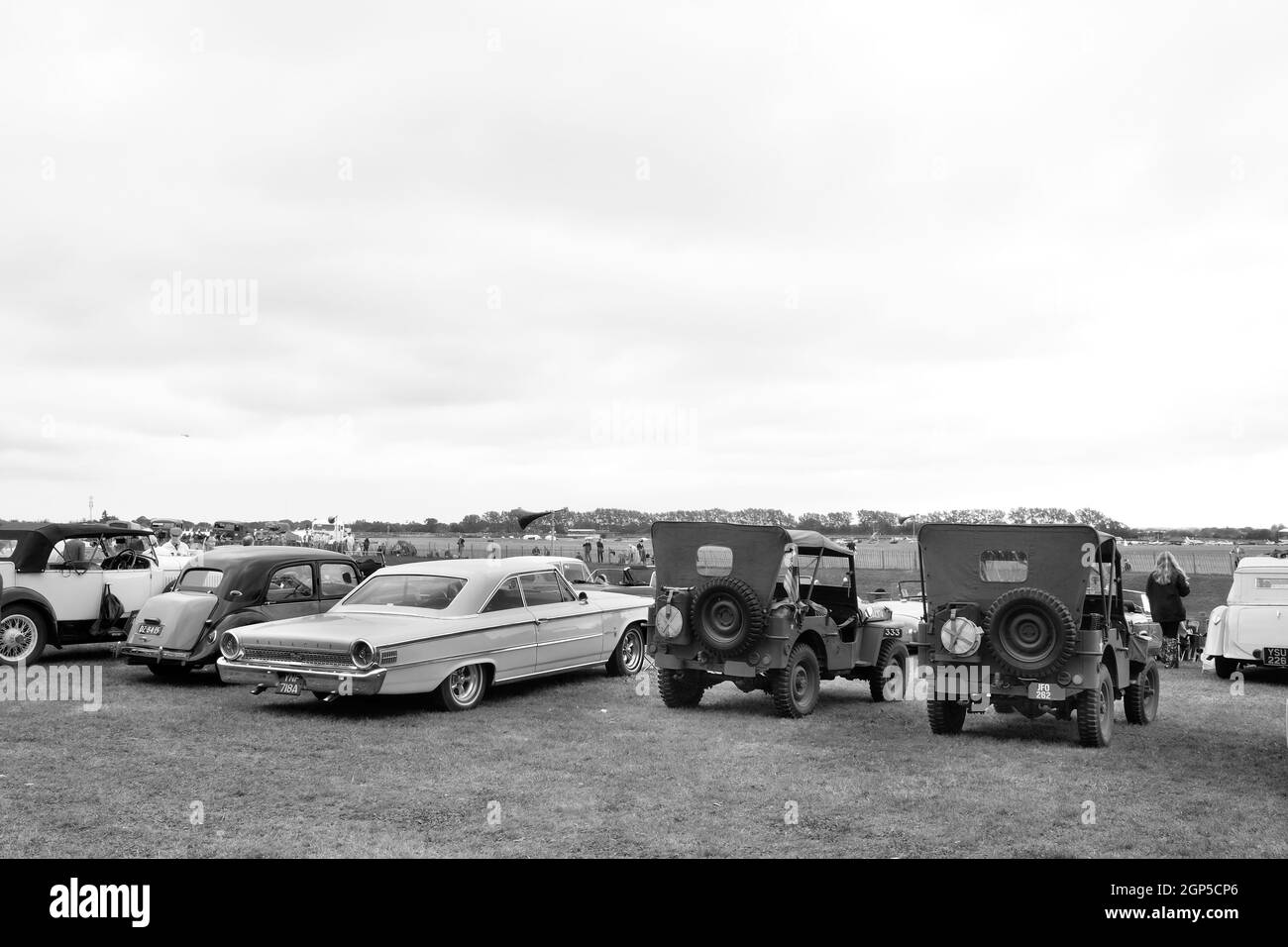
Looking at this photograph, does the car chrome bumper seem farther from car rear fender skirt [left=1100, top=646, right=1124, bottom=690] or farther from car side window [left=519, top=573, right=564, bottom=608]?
car rear fender skirt [left=1100, top=646, right=1124, bottom=690]

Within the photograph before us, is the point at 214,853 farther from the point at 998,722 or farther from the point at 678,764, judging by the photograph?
the point at 998,722

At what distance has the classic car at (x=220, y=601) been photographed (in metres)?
12.7

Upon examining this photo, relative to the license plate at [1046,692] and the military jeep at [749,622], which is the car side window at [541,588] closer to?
the military jeep at [749,622]

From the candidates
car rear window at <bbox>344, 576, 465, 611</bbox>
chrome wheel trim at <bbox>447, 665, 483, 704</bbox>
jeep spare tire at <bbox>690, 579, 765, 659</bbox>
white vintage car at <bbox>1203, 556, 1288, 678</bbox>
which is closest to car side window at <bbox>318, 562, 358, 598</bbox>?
car rear window at <bbox>344, 576, 465, 611</bbox>

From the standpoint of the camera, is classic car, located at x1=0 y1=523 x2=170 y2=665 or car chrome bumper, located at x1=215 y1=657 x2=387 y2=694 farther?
classic car, located at x1=0 y1=523 x2=170 y2=665

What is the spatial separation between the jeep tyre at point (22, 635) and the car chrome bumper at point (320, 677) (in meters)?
4.62

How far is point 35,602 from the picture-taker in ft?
45.2

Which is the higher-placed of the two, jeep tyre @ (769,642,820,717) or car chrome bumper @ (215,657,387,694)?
car chrome bumper @ (215,657,387,694)

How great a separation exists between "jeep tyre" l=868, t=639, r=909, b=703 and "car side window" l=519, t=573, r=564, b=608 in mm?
3735

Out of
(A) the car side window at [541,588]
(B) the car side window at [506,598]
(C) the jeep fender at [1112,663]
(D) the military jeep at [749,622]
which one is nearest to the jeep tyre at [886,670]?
(D) the military jeep at [749,622]

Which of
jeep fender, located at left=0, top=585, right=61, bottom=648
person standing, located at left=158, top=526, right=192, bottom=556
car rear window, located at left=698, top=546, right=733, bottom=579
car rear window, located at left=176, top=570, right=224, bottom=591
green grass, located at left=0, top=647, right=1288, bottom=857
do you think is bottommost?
green grass, located at left=0, top=647, right=1288, bottom=857

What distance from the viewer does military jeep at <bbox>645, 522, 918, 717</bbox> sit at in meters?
11.0

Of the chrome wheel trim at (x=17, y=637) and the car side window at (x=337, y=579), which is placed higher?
the car side window at (x=337, y=579)
